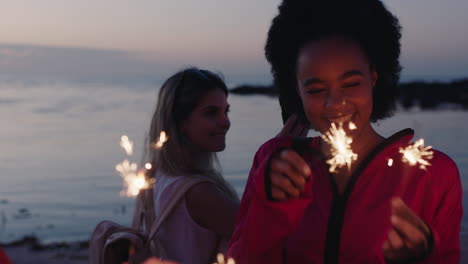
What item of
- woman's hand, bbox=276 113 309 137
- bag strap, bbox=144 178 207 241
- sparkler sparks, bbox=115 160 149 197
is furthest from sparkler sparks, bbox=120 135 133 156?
woman's hand, bbox=276 113 309 137

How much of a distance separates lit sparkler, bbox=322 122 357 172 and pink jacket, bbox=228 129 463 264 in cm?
9

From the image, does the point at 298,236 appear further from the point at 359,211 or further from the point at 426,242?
the point at 426,242

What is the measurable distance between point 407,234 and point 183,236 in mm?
1755

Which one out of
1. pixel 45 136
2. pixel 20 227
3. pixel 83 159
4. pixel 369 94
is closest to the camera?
pixel 369 94

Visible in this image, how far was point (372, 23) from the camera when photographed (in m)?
2.57

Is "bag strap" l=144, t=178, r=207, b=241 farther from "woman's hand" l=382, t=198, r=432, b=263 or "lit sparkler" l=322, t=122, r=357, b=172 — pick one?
"woman's hand" l=382, t=198, r=432, b=263

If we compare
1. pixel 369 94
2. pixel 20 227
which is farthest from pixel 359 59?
pixel 20 227

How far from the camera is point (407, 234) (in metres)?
1.96

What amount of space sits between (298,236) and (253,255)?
0.23 m

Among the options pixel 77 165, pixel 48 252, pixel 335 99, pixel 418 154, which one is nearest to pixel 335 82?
pixel 335 99

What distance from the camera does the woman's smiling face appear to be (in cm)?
235

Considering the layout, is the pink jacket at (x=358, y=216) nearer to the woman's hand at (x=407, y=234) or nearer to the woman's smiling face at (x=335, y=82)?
the woman's hand at (x=407, y=234)

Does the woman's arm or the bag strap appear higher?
the woman's arm

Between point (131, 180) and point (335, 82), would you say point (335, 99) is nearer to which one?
point (335, 82)
